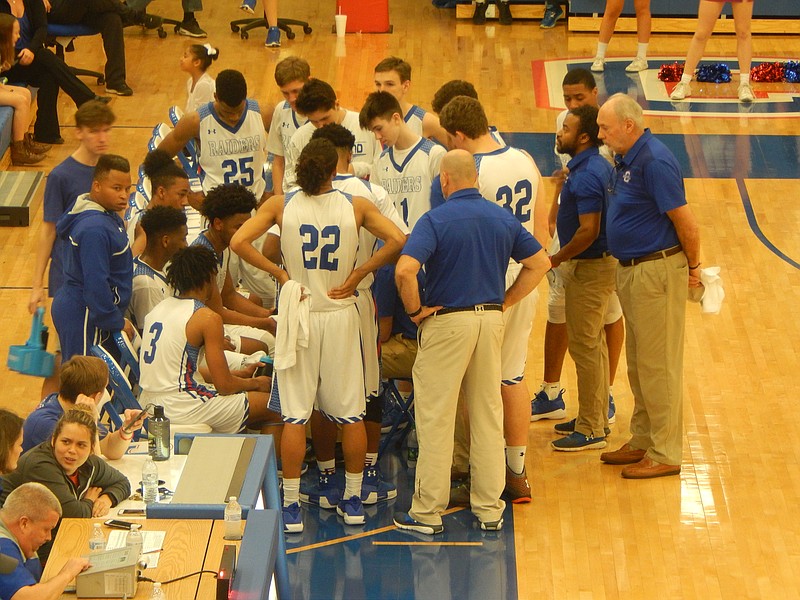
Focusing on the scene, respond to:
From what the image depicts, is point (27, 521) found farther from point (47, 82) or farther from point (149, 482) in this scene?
point (47, 82)

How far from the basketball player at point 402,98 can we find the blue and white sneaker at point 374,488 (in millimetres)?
1966

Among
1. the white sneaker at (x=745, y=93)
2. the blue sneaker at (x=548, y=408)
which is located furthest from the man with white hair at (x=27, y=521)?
the white sneaker at (x=745, y=93)

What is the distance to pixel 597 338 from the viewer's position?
637cm

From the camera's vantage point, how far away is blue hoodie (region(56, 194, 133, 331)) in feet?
18.8

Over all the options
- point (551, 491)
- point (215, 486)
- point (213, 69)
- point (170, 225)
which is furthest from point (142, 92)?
point (215, 486)

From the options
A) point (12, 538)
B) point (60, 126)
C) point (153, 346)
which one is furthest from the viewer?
point (60, 126)

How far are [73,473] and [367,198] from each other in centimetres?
192

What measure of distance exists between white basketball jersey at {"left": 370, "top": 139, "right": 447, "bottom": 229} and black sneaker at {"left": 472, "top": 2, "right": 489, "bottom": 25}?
8199mm

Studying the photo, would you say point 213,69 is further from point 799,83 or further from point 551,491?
point 551,491

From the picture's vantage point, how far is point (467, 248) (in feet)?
17.7

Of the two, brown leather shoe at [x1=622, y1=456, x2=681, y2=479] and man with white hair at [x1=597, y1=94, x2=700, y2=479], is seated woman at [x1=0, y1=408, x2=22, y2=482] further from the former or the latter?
brown leather shoe at [x1=622, y1=456, x2=681, y2=479]

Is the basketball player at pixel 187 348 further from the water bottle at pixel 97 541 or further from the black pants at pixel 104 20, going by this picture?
the black pants at pixel 104 20

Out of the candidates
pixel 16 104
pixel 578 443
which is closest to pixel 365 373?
pixel 578 443

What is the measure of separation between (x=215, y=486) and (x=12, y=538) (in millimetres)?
741
